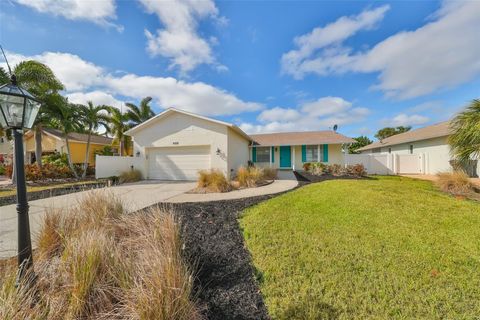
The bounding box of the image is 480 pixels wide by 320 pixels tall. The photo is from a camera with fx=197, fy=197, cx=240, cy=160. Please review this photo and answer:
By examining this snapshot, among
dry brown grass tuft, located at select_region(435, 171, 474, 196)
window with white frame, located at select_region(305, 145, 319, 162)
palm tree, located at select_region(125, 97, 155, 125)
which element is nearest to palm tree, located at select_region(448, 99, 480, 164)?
dry brown grass tuft, located at select_region(435, 171, 474, 196)

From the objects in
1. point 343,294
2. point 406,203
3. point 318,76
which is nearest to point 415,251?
point 343,294

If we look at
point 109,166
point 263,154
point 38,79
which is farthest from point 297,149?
point 38,79

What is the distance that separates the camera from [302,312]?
7.62 feet

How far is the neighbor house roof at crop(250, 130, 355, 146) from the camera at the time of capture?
1760cm

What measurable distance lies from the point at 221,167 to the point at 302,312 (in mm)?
10771

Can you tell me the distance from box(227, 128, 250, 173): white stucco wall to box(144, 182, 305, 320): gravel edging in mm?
8077

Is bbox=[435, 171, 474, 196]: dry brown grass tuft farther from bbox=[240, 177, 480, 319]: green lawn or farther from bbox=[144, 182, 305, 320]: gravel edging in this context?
bbox=[144, 182, 305, 320]: gravel edging

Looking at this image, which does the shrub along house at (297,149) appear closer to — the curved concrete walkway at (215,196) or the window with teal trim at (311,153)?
the window with teal trim at (311,153)

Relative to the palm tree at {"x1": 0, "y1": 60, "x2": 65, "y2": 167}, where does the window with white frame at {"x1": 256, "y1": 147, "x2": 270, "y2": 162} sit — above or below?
below

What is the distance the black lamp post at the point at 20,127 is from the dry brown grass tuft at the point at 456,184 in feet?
43.5

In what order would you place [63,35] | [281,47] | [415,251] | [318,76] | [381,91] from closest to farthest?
[415,251], [63,35], [281,47], [318,76], [381,91]

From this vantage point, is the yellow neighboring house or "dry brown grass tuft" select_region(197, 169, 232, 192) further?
the yellow neighboring house

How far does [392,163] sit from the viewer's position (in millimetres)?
17484

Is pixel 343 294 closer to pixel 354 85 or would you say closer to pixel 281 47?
pixel 281 47
